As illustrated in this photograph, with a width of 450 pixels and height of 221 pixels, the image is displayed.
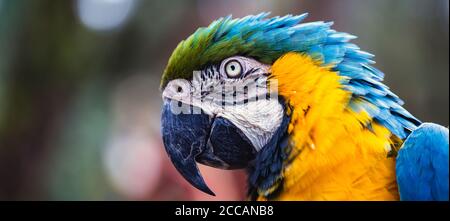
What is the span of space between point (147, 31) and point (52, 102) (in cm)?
45

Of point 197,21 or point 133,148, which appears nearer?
point 197,21

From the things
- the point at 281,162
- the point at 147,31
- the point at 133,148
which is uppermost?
the point at 147,31

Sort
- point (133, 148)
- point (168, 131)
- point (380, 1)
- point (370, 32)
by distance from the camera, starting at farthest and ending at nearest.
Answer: point (133, 148), point (370, 32), point (380, 1), point (168, 131)

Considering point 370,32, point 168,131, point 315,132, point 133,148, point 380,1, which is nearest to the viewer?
point 315,132

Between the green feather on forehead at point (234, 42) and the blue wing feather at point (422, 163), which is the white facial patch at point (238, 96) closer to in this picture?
the green feather on forehead at point (234, 42)

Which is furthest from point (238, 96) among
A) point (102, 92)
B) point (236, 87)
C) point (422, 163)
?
point (102, 92)

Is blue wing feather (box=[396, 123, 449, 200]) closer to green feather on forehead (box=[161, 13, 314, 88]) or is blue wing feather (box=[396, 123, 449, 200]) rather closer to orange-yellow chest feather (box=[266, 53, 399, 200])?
orange-yellow chest feather (box=[266, 53, 399, 200])

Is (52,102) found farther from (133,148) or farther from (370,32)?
(370,32)

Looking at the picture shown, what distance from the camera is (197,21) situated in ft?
5.02

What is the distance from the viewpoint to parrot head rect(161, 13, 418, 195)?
0.85 m

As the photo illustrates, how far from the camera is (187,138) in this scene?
2.90ft

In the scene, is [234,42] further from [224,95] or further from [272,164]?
[272,164]

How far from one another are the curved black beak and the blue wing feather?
346mm
